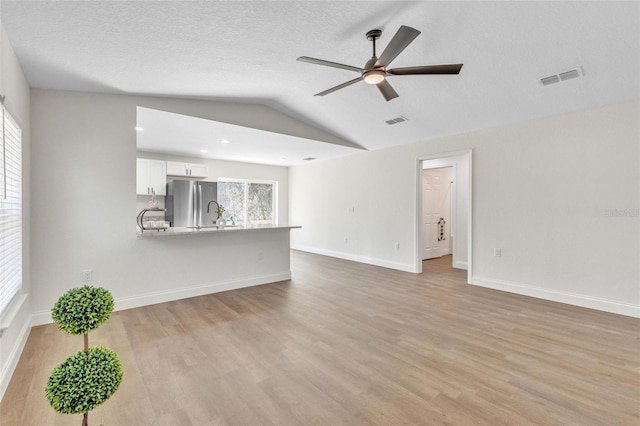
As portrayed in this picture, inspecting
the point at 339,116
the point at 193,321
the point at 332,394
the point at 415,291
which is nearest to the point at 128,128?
the point at 193,321

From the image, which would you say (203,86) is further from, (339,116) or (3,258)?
(3,258)

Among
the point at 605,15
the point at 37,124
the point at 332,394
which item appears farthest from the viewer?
the point at 37,124

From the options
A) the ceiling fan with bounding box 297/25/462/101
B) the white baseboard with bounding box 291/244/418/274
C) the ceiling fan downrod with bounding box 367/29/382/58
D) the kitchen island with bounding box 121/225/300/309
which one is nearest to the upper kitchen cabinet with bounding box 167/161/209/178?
the kitchen island with bounding box 121/225/300/309

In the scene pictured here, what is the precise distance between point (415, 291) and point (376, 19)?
3424 millimetres

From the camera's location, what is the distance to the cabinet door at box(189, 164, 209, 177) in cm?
664

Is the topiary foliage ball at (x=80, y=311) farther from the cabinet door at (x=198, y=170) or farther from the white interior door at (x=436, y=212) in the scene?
the white interior door at (x=436, y=212)

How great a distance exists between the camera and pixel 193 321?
320 cm

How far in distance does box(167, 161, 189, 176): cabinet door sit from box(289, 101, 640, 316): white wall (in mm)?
4524

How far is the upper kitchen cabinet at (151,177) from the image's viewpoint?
5.95 meters

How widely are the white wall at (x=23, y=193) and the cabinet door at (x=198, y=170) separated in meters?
3.61

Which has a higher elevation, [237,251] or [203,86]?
[203,86]

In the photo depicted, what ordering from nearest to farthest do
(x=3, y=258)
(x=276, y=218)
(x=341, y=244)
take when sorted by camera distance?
(x=3, y=258) < (x=341, y=244) < (x=276, y=218)

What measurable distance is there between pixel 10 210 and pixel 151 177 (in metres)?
3.90

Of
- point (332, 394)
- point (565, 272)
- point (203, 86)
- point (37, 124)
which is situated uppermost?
point (203, 86)
